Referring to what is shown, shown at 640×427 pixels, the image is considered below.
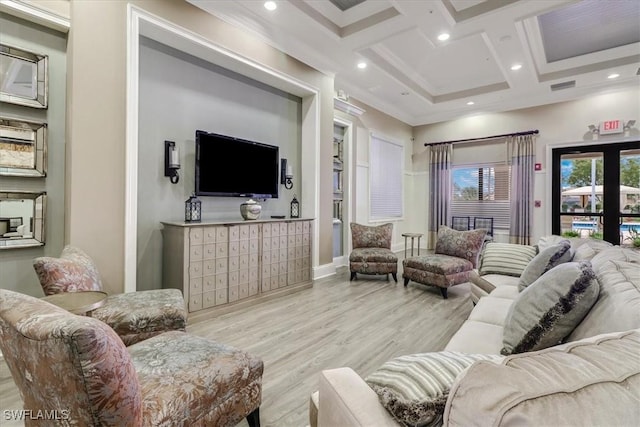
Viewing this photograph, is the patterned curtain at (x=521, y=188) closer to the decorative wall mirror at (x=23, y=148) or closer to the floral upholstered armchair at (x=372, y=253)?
the floral upholstered armchair at (x=372, y=253)

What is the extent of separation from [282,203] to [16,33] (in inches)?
125

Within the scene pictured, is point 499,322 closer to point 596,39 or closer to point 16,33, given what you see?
point 16,33

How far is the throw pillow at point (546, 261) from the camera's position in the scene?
2203mm

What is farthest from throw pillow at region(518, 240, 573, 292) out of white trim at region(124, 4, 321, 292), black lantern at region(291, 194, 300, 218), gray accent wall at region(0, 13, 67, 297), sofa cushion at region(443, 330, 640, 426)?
gray accent wall at region(0, 13, 67, 297)

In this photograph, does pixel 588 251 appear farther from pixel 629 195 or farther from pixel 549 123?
pixel 549 123

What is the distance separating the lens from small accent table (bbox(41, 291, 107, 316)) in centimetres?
155

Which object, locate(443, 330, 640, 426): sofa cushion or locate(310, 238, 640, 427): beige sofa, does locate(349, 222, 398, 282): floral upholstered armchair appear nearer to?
locate(310, 238, 640, 427): beige sofa

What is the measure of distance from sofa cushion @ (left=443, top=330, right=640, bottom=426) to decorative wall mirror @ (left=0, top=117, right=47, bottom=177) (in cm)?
327

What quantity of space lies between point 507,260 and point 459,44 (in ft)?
10.7

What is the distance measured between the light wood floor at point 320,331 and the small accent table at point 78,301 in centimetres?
75

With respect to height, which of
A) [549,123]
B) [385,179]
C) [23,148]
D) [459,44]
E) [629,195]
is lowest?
[629,195]

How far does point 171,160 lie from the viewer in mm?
3281

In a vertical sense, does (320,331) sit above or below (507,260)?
below

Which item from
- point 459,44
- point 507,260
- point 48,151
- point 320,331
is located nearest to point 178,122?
point 48,151
